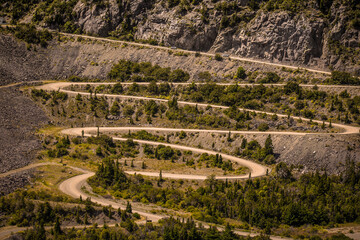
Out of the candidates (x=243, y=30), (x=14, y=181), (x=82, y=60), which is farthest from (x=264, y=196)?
(x=82, y=60)

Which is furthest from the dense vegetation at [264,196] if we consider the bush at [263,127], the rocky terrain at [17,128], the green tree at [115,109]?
the green tree at [115,109]

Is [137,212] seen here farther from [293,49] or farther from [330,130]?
[293,49]

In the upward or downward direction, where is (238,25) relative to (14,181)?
upward

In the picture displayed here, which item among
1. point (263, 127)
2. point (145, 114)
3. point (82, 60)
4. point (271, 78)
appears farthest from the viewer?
point (82, 60)

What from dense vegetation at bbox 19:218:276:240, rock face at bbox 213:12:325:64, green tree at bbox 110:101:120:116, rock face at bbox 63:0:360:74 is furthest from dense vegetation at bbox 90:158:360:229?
rock face at bbox 213:12:325:64

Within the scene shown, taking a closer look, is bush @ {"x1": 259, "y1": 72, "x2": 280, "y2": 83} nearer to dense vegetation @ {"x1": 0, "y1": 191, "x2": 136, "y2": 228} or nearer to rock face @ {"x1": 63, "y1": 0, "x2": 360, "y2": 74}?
rock face @ {"x1": 63, "y1": 0, "x2": 360, "y2": 74}

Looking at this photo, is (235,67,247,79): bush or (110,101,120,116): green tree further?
(235,67,247,79): bush

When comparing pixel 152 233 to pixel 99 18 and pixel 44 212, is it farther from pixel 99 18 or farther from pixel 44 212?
pixel 99 18

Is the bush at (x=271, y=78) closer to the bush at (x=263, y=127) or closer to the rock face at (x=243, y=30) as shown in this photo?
the rock face at (x=243, y=30)
